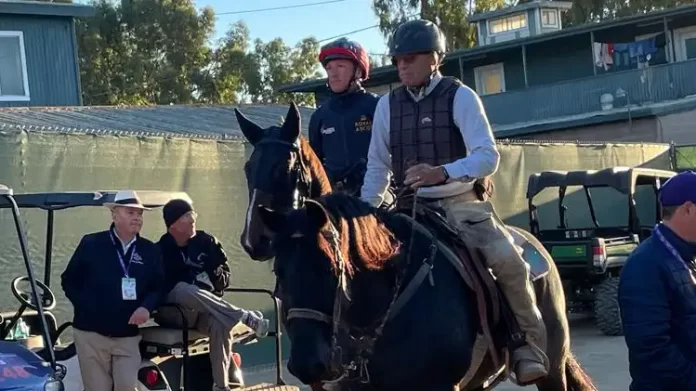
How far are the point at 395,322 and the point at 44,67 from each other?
21.0m

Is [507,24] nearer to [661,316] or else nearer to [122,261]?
[122,261]

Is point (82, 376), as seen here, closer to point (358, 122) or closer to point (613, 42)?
point (358, 122)

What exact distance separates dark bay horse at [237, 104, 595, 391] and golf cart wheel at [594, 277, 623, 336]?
397 inches

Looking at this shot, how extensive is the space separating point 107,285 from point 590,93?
2678 cm

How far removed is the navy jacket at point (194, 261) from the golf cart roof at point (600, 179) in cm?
935

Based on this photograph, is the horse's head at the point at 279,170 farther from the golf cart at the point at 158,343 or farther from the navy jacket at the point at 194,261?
the navy jacket at the point at 194,261

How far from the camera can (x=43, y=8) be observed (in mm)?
24250

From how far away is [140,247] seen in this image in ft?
24.7

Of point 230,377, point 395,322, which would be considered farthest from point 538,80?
point 395,322

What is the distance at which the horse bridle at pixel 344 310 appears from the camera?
4598 millimetres

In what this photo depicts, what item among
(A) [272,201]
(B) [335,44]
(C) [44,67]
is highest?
(C) [44,67]

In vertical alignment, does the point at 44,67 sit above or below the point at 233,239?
above

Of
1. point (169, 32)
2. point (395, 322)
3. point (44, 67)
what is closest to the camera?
point (395, 322)

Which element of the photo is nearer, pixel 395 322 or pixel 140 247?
pixel 395 322
